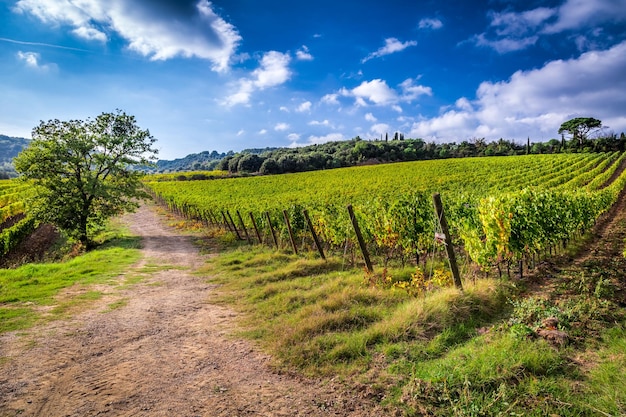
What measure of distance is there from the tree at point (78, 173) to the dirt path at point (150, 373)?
14.5 metres

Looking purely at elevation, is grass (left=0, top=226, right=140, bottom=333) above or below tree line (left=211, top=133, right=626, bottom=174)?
below

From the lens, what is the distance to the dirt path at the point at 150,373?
4262 millimetres

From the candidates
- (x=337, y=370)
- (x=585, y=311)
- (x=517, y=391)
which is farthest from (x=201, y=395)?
(x=585, y=311)

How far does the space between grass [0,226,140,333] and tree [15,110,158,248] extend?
18.8ft

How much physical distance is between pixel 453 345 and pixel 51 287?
11217 millimetres

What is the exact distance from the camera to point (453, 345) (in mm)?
5520

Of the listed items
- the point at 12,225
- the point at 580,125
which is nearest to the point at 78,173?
the point at 12,225

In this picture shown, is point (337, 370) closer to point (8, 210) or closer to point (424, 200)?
point (424, 200)

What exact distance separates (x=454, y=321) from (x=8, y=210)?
39.6 meters

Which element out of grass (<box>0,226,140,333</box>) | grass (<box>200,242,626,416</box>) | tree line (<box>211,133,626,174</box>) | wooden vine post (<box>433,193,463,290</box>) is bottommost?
grass (<box>0,226,140,333</box>)

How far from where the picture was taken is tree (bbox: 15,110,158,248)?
62.4 ft

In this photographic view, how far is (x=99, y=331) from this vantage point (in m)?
6.90

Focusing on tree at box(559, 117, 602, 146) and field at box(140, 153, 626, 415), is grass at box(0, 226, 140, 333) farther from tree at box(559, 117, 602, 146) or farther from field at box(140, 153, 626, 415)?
tree at box(559, 117, 602, 146)

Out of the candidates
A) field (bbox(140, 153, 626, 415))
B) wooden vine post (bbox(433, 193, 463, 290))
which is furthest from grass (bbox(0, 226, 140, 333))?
wooden vine post (bbox(433, 193, 463, 290))
